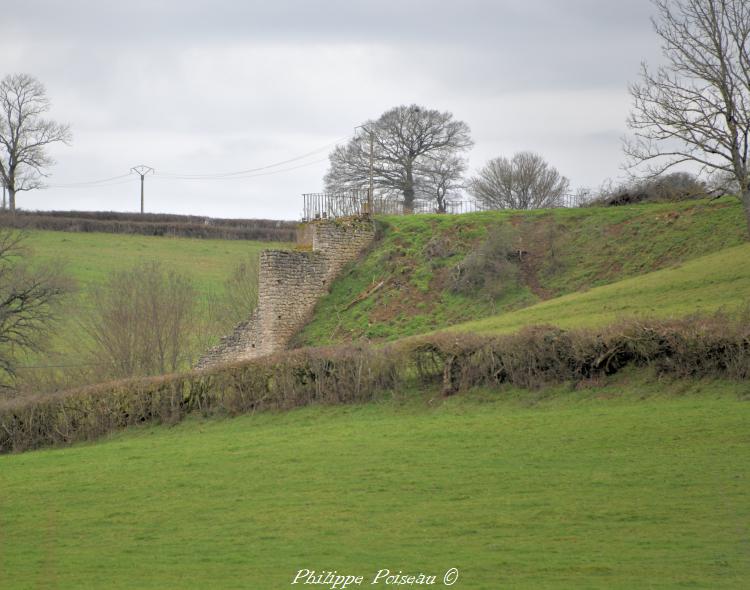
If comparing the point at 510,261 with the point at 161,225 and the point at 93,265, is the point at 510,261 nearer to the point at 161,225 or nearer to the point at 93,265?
the point at 93,265

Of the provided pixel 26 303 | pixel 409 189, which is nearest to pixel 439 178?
pixel 409 189

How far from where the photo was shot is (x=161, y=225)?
6712 cm

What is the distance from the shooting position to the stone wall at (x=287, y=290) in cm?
3291

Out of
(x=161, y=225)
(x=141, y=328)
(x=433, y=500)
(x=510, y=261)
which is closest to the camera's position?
(x=433, y=500)

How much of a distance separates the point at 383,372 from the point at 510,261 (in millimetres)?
13621

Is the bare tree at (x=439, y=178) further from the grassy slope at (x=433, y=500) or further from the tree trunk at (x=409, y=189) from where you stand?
the grassy slope at (x=433, y=500)

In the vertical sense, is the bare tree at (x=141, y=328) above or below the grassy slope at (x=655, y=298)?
below

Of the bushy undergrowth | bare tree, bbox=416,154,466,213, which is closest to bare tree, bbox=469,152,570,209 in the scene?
bare tree, bbox=416,154,466,213

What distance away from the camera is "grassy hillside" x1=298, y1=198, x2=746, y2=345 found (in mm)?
32031

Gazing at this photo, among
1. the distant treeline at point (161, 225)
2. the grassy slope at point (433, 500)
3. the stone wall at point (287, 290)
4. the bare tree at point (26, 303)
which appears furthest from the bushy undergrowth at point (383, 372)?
the distant treeline at point (161, 225)

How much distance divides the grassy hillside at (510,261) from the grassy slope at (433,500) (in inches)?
472

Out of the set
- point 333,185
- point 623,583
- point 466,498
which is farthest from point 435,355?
point 333,185

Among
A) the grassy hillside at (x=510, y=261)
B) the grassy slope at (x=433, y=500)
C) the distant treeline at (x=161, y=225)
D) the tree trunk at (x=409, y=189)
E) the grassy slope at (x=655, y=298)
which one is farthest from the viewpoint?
the distant treeline at (x=161, y=225)

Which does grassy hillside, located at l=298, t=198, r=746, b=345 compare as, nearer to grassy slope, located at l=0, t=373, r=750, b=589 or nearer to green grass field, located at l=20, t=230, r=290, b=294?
grassy slope, located at l=0, t=373, r=750, b=589
